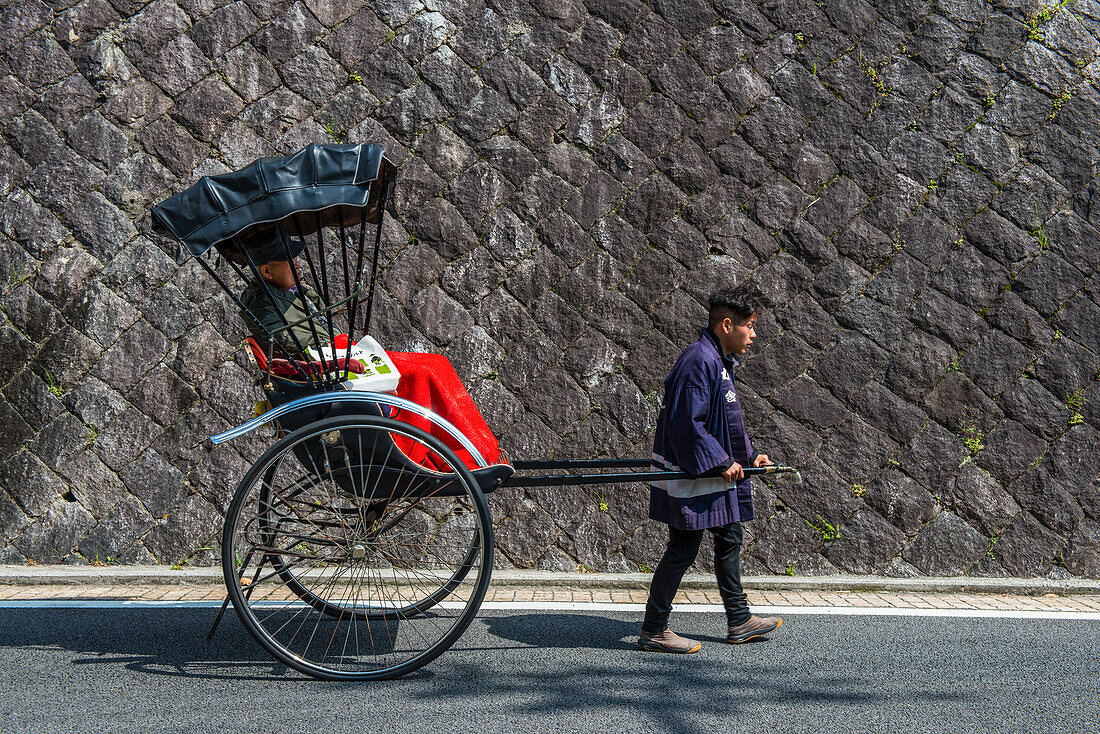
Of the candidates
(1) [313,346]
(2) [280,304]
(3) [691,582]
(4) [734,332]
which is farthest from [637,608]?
(2) [280,304]

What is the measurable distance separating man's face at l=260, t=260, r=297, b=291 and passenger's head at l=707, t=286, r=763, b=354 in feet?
6.77

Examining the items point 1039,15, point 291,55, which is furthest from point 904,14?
point 291,55

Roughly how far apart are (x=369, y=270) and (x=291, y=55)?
1.79 metres

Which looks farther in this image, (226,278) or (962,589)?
(226,278)

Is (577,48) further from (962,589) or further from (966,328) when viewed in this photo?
(962,589)

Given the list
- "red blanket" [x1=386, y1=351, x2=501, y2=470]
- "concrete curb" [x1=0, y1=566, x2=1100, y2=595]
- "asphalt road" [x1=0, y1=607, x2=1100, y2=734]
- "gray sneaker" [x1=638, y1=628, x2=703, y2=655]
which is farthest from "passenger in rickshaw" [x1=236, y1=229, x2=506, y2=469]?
"concrete curb" [x1=0, y1=566, x2=1100, y2=595]

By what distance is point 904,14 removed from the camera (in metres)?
5.55

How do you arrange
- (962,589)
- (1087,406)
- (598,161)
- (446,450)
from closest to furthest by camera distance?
(446,450) → (962,589) → (1087,406) → (598,161)

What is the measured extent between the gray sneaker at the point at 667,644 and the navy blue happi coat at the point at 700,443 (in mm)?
539

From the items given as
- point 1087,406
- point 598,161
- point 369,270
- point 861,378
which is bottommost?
point 1087,406

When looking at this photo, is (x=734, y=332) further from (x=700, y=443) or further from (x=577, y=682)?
(x=577, y=682)

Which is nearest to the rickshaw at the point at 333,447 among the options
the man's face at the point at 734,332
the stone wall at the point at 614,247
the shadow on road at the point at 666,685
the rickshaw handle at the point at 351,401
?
the rickshaw handle at the point at 351,401

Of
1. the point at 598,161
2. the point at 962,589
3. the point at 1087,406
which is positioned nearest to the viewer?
the point at 962,589

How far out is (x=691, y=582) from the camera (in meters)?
4.90
